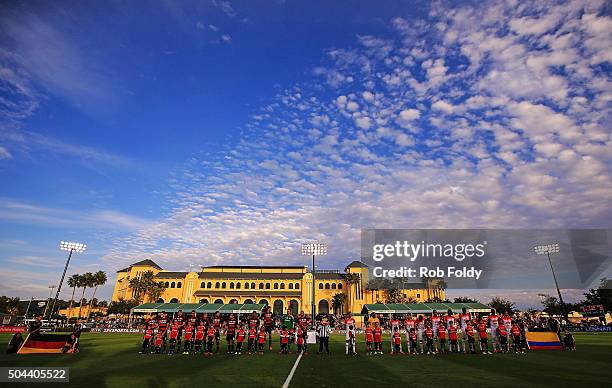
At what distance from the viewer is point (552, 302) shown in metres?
96.8

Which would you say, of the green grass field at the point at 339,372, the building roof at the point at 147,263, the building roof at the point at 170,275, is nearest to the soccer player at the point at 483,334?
the green grass field at the point at 339,372

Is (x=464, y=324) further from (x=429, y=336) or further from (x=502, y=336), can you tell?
(x=429, y=336)

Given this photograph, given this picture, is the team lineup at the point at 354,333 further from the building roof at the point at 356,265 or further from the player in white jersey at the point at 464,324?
the building roof at the point at 356,265

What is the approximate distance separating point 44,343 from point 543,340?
2522 centimetres

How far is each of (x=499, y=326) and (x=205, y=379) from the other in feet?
48.6

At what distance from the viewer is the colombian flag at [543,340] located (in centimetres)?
1866

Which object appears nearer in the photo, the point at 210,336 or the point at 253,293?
the point at 210,336

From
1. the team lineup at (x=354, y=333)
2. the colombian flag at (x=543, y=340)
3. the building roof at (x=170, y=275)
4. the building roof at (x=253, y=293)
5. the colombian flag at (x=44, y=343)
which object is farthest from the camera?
the building roof at (x=170, y=275)

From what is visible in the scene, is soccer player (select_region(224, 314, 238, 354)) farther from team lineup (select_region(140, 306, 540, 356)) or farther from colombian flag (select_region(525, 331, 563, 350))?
colombian flag (select_region(525, 331, 563, 350))

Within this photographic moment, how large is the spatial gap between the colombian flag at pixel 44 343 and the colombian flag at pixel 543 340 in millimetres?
23823

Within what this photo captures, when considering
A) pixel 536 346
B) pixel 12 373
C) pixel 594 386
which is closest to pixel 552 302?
pixel 536 346

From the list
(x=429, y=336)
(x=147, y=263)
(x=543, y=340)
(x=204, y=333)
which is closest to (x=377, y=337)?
(x=429, y=336)

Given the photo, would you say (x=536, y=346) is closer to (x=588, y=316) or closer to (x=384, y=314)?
(x=384, y=314)

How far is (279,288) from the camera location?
324 ft
